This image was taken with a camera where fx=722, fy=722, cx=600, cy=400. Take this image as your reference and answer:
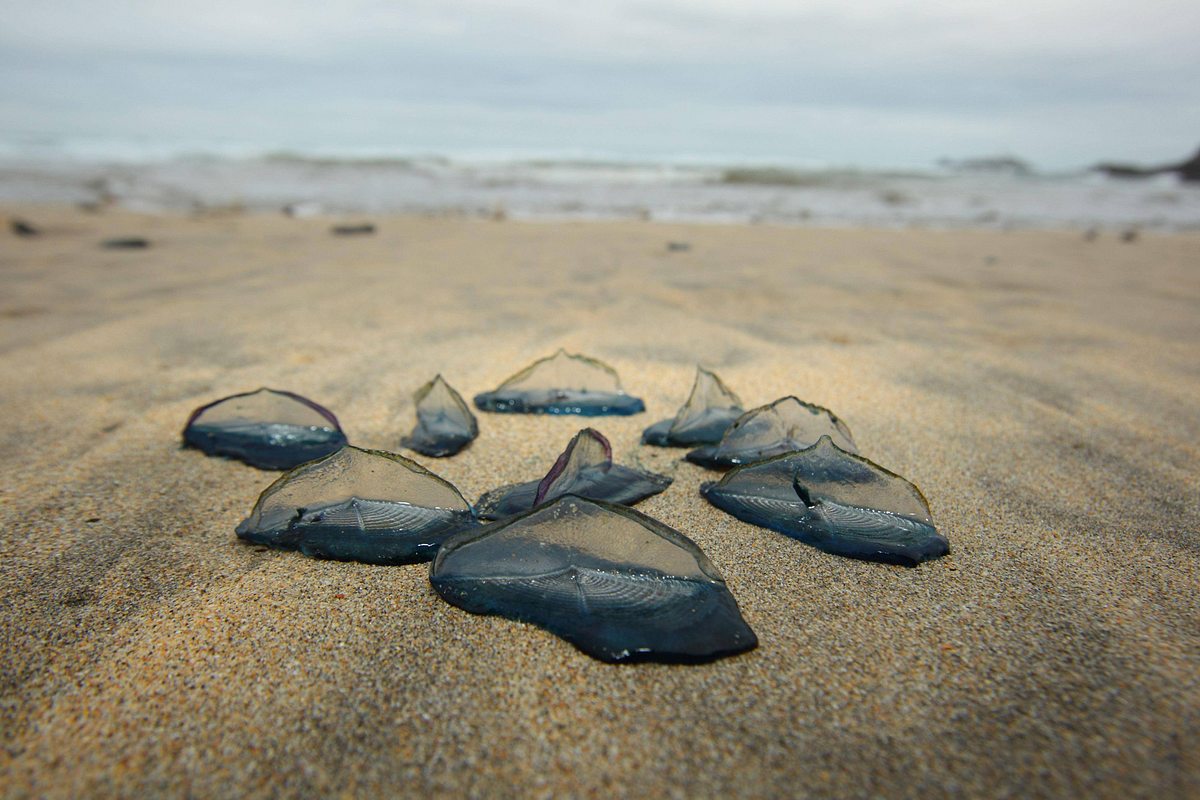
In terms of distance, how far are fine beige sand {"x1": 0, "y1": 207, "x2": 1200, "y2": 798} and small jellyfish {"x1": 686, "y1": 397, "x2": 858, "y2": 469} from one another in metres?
0.08

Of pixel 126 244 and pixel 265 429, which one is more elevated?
pixel 265 429

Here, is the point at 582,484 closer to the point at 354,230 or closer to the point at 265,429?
the point at 265,429

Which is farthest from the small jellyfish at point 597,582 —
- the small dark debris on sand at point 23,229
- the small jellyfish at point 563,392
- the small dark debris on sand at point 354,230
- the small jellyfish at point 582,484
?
the small dark debris on sand at point 23,229

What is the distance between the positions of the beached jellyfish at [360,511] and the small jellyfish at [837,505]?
18.9 inches

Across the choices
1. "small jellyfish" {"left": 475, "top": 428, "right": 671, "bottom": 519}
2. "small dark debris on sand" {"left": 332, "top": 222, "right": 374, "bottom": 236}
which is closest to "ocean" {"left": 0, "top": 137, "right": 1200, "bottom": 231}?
"small dark debris on sand" {"left": 332, "top": 222, "right": 374, "bottom": 236}

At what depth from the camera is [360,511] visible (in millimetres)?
1133

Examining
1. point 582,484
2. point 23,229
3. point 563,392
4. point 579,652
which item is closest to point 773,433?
point 582,484

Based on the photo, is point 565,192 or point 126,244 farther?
point 565,192

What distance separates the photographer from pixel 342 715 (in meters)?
0.80

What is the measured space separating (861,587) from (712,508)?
30 cm

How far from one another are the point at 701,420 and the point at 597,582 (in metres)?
0.67

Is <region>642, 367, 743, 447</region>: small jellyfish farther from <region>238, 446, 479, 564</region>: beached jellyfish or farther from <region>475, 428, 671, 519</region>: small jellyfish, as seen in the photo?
<region>238, 446, 479, 564</region>: beached jellyfish

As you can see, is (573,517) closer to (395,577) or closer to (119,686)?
(395,577)

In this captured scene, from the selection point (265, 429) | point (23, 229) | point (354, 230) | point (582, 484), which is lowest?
point (23, 229)
